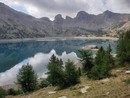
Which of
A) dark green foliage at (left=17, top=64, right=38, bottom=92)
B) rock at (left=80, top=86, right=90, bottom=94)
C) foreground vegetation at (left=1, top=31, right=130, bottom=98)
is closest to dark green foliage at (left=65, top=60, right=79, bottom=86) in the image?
foreground vegetation at (left=1, top=31, right=130, bottom=98)

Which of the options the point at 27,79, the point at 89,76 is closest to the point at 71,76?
the point at 89,76

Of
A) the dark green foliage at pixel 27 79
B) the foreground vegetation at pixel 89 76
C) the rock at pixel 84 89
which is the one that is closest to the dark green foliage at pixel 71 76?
the foreground vegetation at pixel 89 76

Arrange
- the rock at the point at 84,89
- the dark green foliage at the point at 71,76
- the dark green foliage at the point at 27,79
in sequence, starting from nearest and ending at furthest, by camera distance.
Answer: the rock at the point at 84,89, the dark green foliage at the point at 71,76, the dark green foliage at the point at 27,79

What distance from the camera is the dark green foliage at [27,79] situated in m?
55.6

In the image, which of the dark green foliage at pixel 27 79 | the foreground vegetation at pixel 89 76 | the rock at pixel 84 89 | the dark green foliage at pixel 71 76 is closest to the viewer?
the foreground vegetation at pixel 89 76

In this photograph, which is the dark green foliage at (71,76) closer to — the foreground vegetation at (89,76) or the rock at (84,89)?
the foreground vegetation at (89,76)

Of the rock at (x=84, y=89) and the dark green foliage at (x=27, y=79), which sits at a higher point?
the rock at (x=84, y=89)

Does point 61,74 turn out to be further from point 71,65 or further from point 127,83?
point 127,83

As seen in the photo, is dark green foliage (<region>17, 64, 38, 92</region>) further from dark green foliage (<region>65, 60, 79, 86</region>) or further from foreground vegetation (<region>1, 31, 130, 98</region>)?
dark green foliage (<region>65, 60, 79, 86</region>)

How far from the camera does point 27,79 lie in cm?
5619

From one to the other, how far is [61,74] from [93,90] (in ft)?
40.4

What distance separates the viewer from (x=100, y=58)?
175 feet

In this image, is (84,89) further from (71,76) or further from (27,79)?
(27,79)

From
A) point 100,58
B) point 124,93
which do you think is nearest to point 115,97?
point 124,93
